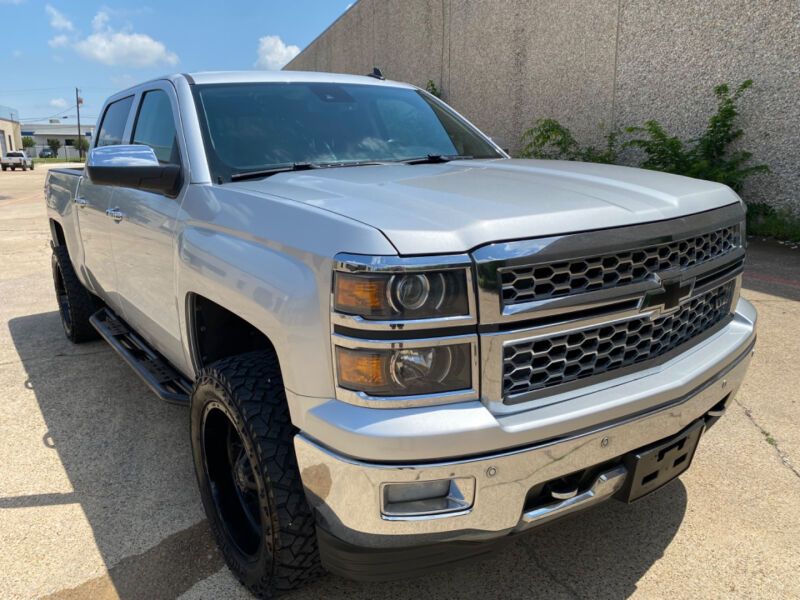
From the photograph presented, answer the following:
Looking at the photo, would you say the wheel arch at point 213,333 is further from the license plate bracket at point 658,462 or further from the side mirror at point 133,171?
the license plate bracket at point 658,462

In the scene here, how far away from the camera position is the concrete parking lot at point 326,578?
2.22 m

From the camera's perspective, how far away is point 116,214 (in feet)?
10.8

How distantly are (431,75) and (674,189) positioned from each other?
14366 mm

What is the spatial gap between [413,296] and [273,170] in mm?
1248

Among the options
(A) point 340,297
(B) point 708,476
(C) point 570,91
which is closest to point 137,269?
(A) point 340,297

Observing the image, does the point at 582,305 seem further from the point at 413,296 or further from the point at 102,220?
the point at 102,220

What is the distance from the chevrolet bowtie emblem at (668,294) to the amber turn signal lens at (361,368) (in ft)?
2.74

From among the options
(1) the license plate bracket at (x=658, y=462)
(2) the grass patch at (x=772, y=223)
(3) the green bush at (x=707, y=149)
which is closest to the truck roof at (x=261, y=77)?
(1) the license plate bracket at (x=658, y=462)

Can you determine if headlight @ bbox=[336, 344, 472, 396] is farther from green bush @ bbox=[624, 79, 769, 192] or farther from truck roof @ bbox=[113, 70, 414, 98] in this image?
green bush @ bbox=[624, 79, 769, 192]

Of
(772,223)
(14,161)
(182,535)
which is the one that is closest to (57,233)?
(182,535)

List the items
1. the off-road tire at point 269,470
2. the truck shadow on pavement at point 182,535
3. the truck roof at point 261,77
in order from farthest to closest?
the truck roof at point 261,77
the truck shadow on pavement at point 182,535
the off-road tire at point 269,470

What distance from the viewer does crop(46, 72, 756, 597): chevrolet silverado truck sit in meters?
1.60

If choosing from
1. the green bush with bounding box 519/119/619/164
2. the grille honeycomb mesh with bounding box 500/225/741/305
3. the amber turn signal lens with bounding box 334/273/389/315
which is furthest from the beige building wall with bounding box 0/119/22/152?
the grille honeycomb mesh with bounding box 500/225/741/305

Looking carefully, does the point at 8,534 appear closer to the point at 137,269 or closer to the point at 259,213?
the point at 137,269
